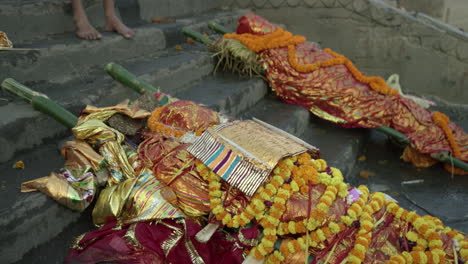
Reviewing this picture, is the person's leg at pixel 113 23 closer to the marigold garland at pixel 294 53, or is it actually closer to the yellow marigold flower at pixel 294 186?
the marigold garland at pixel 294 53

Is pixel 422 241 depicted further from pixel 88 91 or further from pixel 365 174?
pixel 88 91

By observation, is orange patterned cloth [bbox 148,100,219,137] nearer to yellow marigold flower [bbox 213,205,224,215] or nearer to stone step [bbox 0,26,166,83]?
yellow marigold flower [bbox 213,205,224,215]

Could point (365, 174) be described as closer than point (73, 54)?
No

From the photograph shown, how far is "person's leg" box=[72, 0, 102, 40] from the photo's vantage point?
328 centimetres

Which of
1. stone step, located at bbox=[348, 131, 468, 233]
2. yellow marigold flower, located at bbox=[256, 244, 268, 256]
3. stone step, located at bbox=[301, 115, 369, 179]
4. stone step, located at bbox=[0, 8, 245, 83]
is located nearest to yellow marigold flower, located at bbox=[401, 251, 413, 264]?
yellow marigold flower, located at bbox=[256, 244, 268, 256]

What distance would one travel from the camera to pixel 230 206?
171cm

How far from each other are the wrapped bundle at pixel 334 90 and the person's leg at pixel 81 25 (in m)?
1.29

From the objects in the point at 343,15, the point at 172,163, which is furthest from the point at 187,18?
the point at 172,163

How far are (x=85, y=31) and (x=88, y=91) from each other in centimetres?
89

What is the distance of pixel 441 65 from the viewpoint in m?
4.85

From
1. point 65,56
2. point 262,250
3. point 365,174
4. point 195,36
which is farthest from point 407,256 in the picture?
point 195,36

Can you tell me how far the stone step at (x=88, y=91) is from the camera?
2.15 metres

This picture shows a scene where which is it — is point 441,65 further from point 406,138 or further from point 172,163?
point 172,163

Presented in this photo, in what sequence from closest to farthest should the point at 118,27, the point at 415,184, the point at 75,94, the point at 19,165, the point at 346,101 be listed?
1. the point at 19,165
2. the point at 75,94
3. the point at 415,184
4. the point at 346,101
5. the point at 118,27
